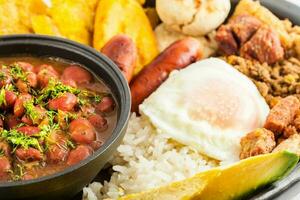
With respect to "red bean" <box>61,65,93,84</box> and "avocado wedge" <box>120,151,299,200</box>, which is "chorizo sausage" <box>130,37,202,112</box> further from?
"avocado wedge" <box>120,151,299,200</box>

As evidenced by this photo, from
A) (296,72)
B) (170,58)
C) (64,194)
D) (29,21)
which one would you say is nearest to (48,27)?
(29,21)

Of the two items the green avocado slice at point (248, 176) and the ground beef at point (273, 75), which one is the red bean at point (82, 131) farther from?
the ground beef at point (273, 75)

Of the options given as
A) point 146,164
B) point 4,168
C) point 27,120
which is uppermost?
point 27,120

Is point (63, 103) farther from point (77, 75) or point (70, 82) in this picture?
point (77, 75)

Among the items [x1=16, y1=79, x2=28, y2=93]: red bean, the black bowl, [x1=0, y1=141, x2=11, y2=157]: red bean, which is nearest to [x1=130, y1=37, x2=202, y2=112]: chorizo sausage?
the black bowl

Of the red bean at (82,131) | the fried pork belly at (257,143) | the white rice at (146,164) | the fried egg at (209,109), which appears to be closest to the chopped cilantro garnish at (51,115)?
the red bean at (82,131)

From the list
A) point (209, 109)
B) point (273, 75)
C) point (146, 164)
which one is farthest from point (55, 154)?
point (273, 75)

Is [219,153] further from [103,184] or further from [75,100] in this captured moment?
[75,100]
